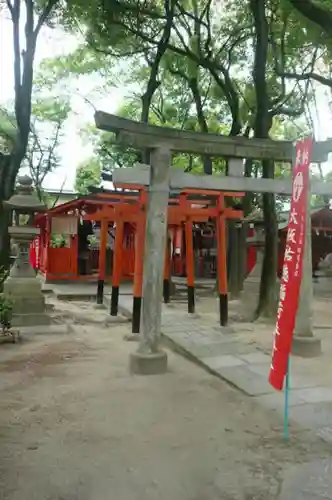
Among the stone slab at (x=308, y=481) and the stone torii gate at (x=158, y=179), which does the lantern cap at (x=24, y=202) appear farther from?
the stone slab at (x=308, y=481)

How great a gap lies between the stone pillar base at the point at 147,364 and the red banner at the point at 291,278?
7.62 feet

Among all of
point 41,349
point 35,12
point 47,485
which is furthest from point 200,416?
point 35,12

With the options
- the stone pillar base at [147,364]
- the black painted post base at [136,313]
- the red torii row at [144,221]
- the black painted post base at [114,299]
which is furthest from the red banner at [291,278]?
the black painted post base at [114,299]

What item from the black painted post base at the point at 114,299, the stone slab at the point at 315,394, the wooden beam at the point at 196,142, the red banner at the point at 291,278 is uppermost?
the wooden beam at the point at 196,142

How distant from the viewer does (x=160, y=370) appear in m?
6.06

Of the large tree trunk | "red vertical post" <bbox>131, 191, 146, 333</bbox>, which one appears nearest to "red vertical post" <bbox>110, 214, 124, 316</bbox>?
"red vertical post" <bbox>131, 191, 146, 333</bbox>

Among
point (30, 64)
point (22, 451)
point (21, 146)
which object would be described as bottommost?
point (22, 451)

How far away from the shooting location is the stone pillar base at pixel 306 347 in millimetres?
6748

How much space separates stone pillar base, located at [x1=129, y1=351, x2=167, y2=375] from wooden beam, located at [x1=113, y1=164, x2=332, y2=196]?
85.4 inches

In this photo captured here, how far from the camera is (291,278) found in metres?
3.93

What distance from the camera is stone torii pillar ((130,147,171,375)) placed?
19.6ft

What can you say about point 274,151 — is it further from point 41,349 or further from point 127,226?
point 127,226

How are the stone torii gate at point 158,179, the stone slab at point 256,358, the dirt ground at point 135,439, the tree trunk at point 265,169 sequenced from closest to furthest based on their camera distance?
the dirt ground at point 135,439 → the stone torii gate at point 158,179 → the stone slab at point 256,358 → the tree trunk at point 265,169

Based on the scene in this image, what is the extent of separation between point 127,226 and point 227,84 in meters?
7.67
